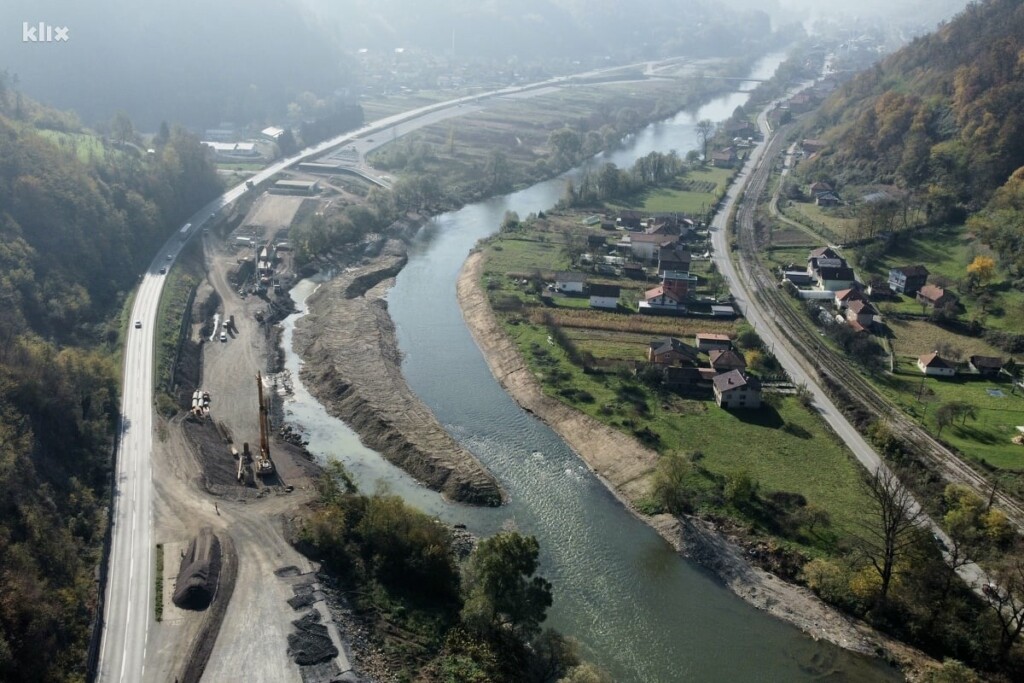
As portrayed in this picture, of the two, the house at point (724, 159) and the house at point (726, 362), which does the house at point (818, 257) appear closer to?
the house at point (726, 362)

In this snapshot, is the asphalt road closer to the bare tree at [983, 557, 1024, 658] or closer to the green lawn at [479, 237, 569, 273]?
the bare tree at [983, 557, 1024, 658]

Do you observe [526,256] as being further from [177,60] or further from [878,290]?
[177,60]

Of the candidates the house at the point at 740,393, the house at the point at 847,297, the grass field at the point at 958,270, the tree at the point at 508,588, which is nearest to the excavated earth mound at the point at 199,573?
the tree at the point at 508,588

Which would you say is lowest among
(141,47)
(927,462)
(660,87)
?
(927,462)

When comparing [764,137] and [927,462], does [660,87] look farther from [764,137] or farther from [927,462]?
[927,462]

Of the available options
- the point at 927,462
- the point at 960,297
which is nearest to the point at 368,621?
the point at 927,462

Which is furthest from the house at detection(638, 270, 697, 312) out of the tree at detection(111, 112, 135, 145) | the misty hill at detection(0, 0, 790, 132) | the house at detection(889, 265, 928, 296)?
the misty hill at detection(0, 0, 790, 132)
